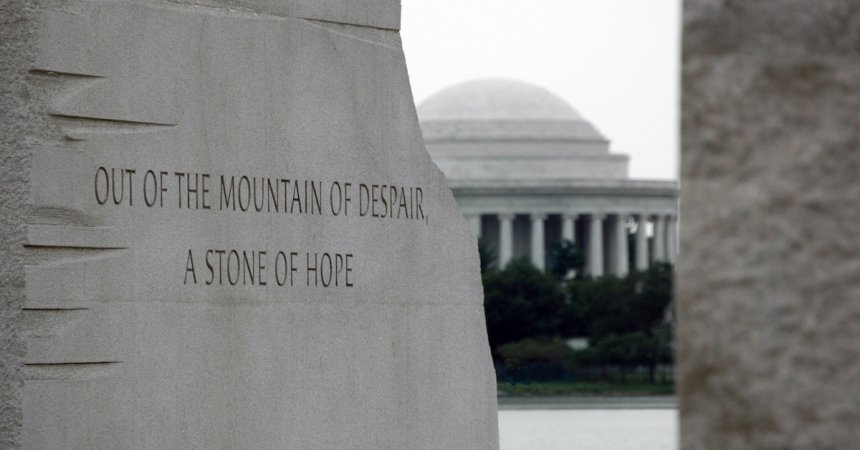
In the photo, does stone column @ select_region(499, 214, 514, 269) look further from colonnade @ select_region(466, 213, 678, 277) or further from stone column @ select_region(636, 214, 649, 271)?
stone column @ select_region(636, 214, 649, 271)

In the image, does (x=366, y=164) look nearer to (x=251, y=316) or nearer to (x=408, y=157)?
(x=408, y=157)

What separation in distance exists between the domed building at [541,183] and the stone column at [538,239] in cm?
8

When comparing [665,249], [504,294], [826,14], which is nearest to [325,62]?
[826,14]

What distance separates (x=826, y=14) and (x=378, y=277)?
7842 mm

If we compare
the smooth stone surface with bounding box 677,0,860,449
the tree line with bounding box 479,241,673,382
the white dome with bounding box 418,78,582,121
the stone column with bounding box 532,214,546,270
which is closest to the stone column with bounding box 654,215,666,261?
the stone column with bounding box 532,214,546,270

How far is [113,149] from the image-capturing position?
896 centimetres

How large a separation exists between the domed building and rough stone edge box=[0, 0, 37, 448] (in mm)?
113653

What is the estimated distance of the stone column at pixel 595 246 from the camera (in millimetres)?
128125

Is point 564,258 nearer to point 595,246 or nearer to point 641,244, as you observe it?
point 595,246

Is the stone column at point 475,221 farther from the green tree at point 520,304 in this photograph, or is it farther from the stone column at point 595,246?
the green tree at point 520,304

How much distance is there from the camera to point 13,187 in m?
8.57

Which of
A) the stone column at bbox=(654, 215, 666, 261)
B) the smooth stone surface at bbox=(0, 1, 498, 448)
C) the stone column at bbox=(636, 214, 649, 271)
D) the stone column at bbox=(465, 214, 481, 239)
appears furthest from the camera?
the stone column at bbox=(654, 215, 666, 261)

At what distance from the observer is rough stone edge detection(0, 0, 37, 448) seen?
8461 millimetres

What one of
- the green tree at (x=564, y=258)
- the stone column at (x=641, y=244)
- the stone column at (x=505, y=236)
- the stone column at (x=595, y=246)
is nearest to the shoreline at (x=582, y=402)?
the green tree at (x=564, y=258)
